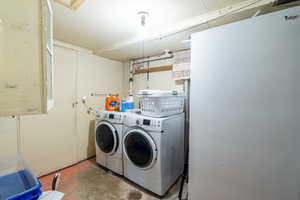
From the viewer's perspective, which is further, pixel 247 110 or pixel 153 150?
pixel 153 150

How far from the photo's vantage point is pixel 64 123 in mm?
2264

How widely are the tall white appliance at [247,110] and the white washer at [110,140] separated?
114cm

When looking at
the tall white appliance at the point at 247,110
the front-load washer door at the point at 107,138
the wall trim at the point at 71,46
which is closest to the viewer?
the tall white appliance at the point at 247,110

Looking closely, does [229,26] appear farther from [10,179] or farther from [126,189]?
[126,189]

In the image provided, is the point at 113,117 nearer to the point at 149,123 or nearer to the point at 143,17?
the point at 149,123

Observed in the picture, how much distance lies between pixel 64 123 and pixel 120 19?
1.96 m

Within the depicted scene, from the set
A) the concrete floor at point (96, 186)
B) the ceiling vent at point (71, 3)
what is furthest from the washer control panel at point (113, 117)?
the ceiling vent at point (71, 3)

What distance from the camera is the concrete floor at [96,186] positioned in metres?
1.66

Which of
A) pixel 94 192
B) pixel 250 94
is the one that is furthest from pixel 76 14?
pixel 94 192

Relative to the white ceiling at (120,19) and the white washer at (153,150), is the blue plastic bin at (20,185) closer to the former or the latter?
the white washer at (153,150)

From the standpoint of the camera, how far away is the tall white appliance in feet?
2.73

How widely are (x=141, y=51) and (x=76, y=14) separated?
4.05 feet

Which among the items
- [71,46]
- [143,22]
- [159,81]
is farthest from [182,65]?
[71,46]

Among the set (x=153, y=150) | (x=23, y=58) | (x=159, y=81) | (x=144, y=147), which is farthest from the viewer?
(x=159, y=81)
